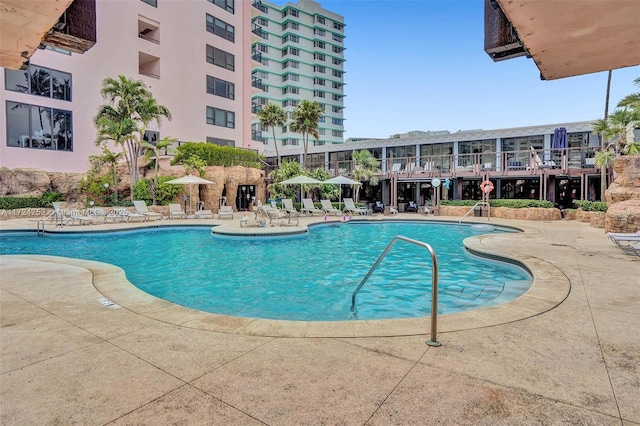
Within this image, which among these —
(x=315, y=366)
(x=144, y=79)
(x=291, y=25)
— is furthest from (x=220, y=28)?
(x=291, y=25)

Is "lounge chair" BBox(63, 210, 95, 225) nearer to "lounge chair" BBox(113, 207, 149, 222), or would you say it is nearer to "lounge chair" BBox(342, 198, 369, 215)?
"lounge chair" BBox(113, 207, 149, 222)

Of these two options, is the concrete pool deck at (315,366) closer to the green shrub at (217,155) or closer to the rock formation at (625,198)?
the rock formation at (625,198)

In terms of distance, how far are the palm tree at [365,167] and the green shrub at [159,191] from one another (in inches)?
460

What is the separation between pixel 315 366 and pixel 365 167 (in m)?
23.5

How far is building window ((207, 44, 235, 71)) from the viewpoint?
2828cm

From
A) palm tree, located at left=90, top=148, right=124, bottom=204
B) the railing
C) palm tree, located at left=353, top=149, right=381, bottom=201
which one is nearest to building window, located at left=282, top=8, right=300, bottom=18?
the railing

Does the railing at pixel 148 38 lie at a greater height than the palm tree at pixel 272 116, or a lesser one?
greater

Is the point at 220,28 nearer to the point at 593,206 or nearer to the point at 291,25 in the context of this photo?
the point at 593,206

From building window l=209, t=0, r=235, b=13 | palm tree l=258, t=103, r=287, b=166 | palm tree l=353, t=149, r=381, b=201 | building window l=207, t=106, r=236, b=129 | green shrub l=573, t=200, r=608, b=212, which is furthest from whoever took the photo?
palm tree l=258, t=103, r=287, b=166

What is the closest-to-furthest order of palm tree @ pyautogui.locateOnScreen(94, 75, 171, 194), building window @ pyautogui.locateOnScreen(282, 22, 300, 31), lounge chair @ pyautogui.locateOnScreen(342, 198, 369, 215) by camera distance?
palm tree @ pyautogui.locateOnScreen(94, 75, 171, 194), lounge chair @ pyautogui.locateOnScreen(342, 198, 369, 215), building window @ pyautogui.locateOnScreen(282, 22, 300, 31)

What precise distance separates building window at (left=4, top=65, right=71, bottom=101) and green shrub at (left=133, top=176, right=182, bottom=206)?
660 cm

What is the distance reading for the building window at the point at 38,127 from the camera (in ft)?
61.9

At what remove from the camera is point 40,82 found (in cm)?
1973

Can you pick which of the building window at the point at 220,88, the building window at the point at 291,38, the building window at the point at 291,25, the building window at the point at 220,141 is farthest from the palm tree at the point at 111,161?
the building window at the point at 291,25
